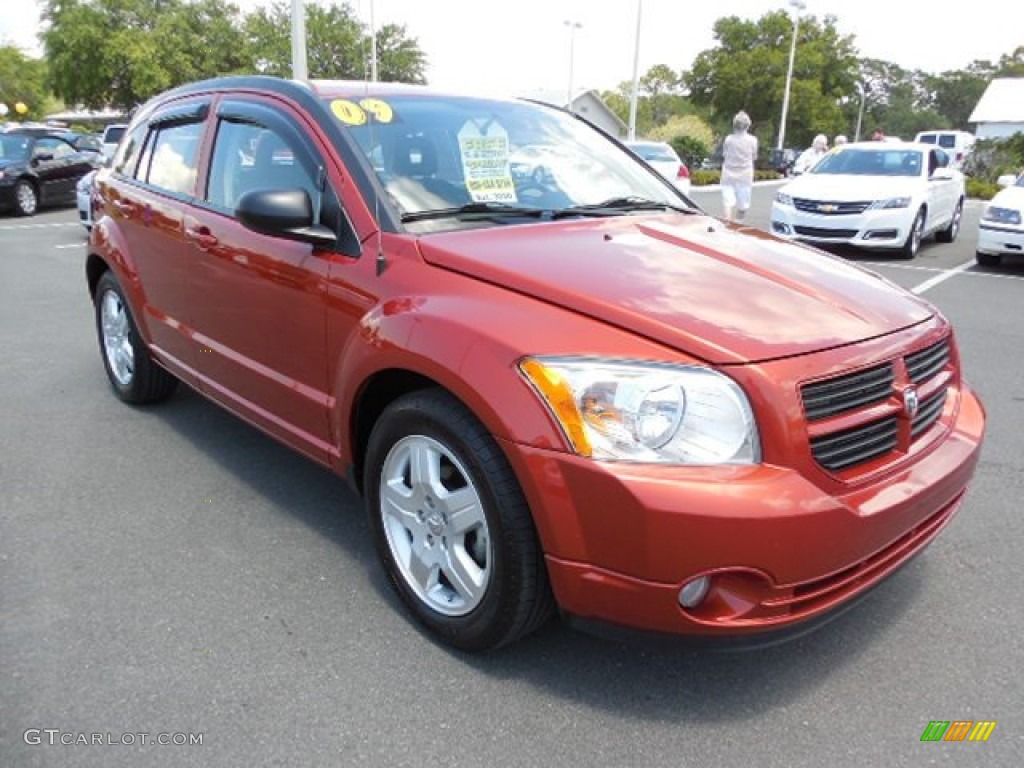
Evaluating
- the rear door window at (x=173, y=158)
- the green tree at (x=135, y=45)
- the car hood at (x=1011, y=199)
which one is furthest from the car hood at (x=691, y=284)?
the green tree at (x=135, y=45)

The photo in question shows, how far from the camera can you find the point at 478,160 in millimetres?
3166

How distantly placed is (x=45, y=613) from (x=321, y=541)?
95cm

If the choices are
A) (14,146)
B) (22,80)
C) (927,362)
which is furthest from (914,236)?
(22,80)

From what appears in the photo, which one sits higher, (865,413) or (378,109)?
(378,109)

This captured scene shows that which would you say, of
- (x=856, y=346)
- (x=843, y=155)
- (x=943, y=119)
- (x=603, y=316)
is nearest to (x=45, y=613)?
(x=603, y=316)

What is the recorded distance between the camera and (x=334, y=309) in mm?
2836

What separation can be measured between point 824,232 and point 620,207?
8.48m

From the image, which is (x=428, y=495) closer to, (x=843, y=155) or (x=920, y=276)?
(x=920, y=276)

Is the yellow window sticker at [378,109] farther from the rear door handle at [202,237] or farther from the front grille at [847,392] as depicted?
the front grille at [847,392]

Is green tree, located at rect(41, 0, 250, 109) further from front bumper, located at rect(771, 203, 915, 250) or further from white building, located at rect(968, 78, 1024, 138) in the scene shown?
white building, located at rect(968, 78, 1024, 138)

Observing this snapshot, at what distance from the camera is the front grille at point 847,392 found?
7.02 feet

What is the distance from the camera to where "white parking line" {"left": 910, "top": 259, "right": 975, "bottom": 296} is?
9.06 m

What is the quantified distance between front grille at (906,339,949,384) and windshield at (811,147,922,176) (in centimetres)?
1006

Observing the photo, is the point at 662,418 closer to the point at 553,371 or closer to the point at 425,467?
the point at 553,371
